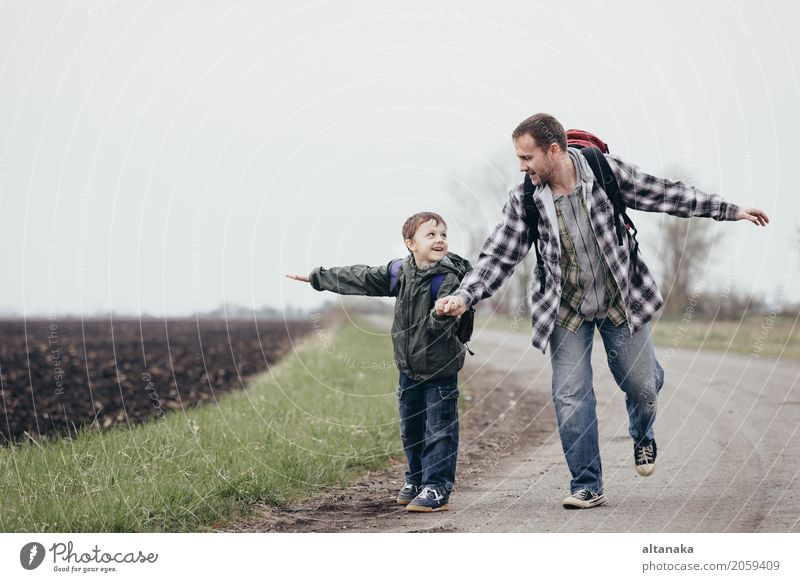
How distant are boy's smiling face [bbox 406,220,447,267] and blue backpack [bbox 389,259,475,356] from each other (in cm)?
11

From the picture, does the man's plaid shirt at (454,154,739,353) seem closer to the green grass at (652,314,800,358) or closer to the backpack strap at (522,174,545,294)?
the backpack strap at (522,174,545,294)

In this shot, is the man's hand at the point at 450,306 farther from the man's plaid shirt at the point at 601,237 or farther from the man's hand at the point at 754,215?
the man's hand at the point at 754,215

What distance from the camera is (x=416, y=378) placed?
16.7 feet

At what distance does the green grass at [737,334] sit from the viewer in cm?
1327

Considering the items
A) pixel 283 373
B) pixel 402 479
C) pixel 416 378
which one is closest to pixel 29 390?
pixel 283 373

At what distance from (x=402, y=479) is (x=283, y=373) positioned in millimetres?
5227

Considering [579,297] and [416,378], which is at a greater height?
[579,297]

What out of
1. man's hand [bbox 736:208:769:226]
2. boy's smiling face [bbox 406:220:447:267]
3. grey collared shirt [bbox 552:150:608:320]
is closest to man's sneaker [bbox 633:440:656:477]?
grey collared shirt [bbox 552:150:608:320]

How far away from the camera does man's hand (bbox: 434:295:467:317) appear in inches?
185

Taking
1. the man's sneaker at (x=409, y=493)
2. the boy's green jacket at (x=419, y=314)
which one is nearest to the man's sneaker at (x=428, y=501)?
the man's sneaker at (x=409, y=493)

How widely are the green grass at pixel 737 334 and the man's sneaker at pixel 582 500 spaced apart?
750 centimetres

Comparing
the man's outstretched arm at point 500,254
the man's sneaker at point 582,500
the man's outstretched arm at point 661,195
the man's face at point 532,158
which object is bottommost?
the man's sneaker at point 582,500

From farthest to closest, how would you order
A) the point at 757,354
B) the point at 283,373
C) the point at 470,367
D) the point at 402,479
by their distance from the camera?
1. the point at 470,367
2. the point at 757,354
3. the point at 283,373
4. the point at 402,479

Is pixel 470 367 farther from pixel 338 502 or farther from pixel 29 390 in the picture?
pixel 338 502
